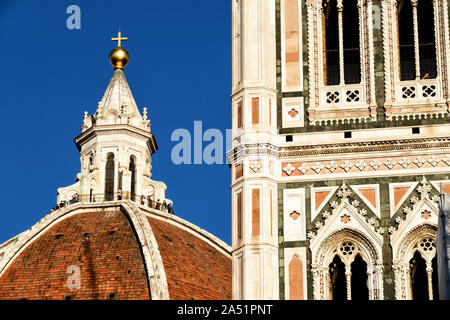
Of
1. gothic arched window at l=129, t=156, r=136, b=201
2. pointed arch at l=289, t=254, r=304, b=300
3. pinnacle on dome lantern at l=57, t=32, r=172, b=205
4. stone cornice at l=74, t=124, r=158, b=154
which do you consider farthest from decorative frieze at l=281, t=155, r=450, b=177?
stone cornice at l=74, t=124, r=158, b=154

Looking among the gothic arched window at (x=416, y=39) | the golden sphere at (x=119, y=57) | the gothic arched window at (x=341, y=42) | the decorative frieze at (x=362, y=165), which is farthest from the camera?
the golden sphere at (x=119, y=57)

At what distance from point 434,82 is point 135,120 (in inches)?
2196

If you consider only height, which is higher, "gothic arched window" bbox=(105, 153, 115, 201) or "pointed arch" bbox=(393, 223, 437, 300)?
"gothic arched window" bbox=(105, 153, 115, 201)

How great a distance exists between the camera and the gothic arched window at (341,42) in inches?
1325

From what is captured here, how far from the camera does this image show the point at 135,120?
87.9 metres

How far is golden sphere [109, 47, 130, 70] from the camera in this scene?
91562 mm

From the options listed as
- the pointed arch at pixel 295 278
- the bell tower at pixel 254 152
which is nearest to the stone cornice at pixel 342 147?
the bell tower at pixel 254 152

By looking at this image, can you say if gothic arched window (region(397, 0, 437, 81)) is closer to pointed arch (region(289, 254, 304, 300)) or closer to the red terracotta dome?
pointed arch (region(289, 254, 304, 300))

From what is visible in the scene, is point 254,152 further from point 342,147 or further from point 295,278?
point 295,278

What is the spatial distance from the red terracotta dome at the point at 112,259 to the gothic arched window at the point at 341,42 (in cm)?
3922

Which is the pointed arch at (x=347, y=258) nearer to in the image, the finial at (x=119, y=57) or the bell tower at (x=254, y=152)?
the bell tower at (x=254, y=152)

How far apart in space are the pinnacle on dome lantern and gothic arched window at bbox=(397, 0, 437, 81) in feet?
166

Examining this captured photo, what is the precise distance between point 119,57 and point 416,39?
59583mm

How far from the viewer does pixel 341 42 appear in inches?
1318
